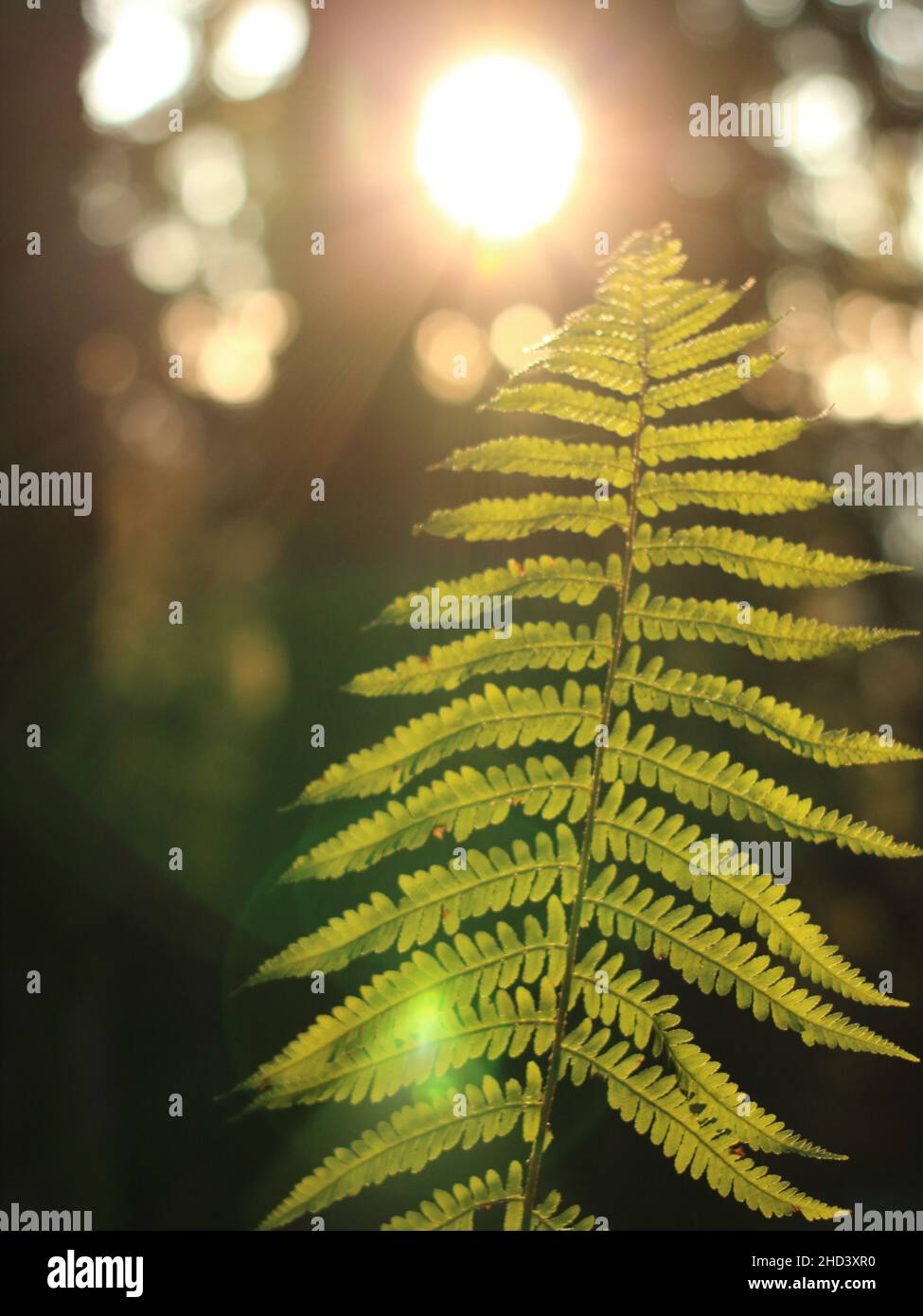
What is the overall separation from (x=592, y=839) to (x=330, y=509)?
10134 millimetres

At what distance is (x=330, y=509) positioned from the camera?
1128 cm

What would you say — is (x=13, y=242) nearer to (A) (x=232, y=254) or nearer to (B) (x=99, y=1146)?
(A) (x=232, y=254)

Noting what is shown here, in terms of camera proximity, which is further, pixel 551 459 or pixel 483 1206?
pixel 551 459

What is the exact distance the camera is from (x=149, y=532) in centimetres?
1245

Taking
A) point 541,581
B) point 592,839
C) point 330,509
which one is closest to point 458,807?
point 592,839

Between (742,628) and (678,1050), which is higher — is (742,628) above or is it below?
above

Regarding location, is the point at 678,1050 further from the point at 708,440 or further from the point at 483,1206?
the point at 708,440

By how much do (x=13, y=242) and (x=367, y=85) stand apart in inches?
259

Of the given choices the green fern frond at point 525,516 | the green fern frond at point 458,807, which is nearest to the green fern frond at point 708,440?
the green fern frond at point 525,516

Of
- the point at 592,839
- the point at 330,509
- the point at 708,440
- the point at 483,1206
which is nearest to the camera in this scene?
the point at 483,1206

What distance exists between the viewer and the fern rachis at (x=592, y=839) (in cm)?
141

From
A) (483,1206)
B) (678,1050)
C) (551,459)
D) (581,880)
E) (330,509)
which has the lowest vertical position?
(483,1206)

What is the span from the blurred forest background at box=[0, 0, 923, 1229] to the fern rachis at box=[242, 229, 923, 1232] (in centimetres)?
575
